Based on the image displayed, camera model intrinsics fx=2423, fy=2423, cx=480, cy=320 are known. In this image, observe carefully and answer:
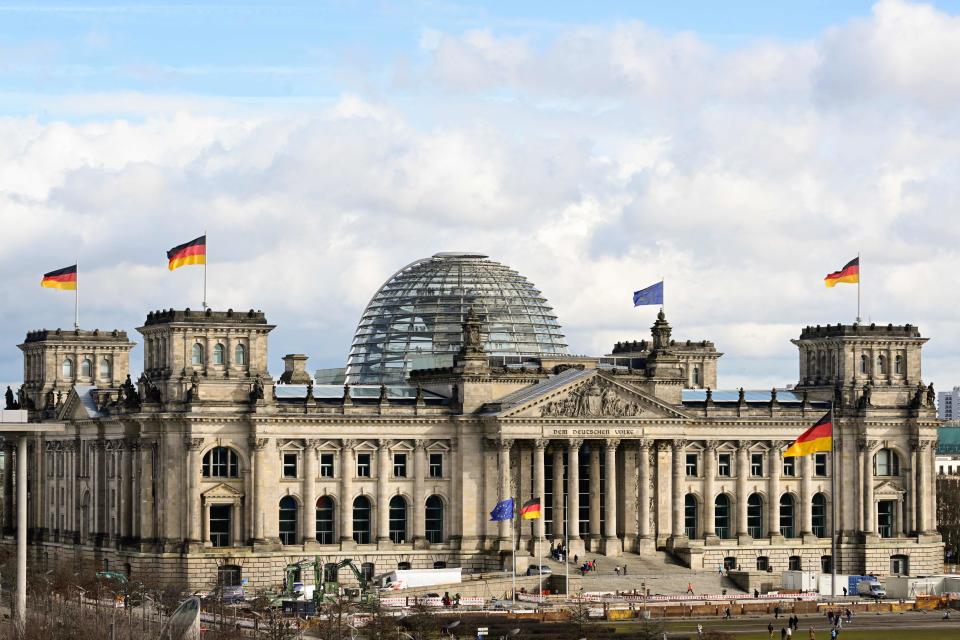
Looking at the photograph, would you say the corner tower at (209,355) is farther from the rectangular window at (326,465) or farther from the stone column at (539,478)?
the stone column at (539,478)

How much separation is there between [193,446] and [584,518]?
110 ft

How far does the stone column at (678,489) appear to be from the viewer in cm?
19875

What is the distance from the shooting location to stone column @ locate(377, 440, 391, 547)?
192 meters

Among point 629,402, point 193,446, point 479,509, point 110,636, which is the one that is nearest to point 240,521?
point 193,446

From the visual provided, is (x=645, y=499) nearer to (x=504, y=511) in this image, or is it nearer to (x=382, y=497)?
(x=504, y=511)

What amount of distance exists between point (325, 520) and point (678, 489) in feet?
97.6

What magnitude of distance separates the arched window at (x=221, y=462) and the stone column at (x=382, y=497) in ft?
39.0

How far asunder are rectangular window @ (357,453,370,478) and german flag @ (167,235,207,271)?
64.8 feet

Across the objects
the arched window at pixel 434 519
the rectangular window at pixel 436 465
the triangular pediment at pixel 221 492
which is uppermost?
the rectangular window at pixel 436 465

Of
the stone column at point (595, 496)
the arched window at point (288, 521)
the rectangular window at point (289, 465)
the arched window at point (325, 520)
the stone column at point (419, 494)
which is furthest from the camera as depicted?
the stone column at point (595, 496)

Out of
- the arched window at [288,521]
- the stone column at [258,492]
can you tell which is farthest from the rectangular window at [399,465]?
the stone column at [258,492]

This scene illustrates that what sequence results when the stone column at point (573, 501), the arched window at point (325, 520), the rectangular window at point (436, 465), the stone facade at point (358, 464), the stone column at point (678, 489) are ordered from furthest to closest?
the stone column at point (678, 489) → the rectangular window at point (436, 465) → the stone column at point (573, 501) → the arched window at point (325, 520) → the stone facade at point (358, 464)

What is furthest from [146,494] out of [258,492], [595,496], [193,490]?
[595,496]

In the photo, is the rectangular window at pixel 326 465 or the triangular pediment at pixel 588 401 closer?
the rectangular window at pixel 326 465
